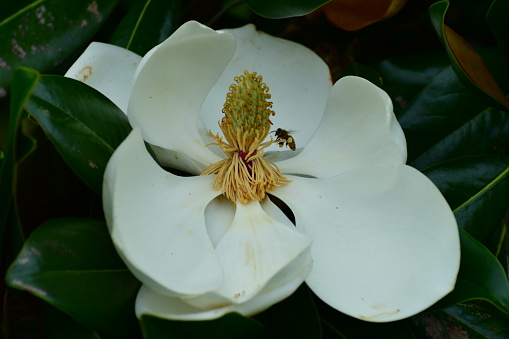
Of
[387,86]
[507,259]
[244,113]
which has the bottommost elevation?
[507,259]

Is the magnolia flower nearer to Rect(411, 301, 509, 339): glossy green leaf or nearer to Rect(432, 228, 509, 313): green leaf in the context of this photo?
Rect(432, 228, 509, 313): green leaf

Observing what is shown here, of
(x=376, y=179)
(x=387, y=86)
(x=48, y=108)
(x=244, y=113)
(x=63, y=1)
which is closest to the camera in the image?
(x=48, y=108)

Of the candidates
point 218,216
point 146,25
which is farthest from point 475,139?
point 146,25

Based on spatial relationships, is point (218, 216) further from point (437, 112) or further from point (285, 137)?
point (437, 112)

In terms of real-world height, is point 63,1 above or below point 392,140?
above

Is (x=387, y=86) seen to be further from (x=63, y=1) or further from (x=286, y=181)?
(x=63, y=1)

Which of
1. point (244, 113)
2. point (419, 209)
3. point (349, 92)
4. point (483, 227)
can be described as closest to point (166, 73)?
point (244, 113)
